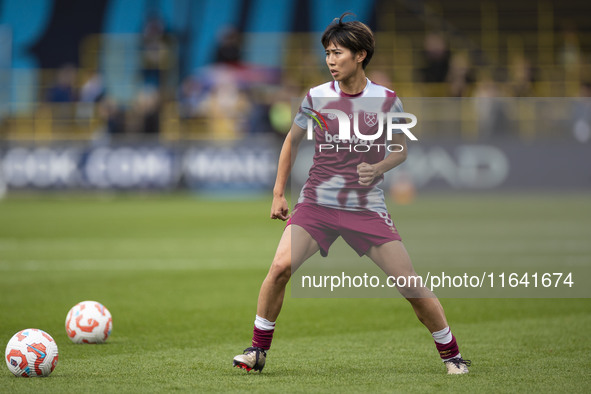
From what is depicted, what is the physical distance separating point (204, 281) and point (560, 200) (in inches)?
527

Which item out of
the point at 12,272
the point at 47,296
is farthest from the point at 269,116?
the point at 47,296

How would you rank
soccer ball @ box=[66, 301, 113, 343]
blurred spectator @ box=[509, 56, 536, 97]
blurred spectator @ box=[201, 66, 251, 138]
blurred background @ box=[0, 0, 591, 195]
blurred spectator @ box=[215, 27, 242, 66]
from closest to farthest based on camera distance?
1. soccer ball @ box=[66, 301, 113, 343]
2. blurred background @ box=[0, 0, 591, 195]
3. blurred spectator @ box=[509, 56, 536, 97]
4. blurred spectator @ box=[215, 27, 242, 66]
5. blurred spectator @ box=[201, 66, 251, 138]

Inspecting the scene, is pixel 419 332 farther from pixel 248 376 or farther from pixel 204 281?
pixel 204 281

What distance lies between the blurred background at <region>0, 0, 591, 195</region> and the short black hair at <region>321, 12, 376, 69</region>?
15.7 metres

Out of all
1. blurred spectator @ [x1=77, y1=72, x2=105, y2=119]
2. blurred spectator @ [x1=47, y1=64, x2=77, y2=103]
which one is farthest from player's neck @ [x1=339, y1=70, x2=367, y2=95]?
blurred spectator @ [x1=47, y1=64, x2=77, y2=103]

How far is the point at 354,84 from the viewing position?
596cm

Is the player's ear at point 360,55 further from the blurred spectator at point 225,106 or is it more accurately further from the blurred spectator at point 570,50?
the blurred spectator at point 570,50

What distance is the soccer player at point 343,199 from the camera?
5902 mm

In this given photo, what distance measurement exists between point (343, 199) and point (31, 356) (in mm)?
2070

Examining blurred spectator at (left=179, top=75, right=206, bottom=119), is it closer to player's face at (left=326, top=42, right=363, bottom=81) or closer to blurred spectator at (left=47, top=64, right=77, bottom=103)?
blurred spectator at (left=47, top=64, right=77, bottom=103)

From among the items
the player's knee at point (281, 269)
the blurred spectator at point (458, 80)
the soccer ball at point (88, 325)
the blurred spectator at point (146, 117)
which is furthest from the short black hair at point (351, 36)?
the blurred spectator at point (146, 117)

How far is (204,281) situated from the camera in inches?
449

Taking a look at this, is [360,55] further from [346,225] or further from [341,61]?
[346,225]

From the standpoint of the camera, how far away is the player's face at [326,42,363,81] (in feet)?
19.2
